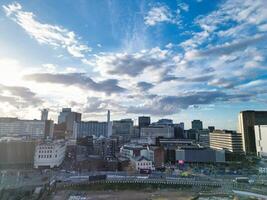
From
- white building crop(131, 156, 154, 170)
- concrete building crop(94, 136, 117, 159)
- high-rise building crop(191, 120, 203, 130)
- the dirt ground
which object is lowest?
the dirt ground

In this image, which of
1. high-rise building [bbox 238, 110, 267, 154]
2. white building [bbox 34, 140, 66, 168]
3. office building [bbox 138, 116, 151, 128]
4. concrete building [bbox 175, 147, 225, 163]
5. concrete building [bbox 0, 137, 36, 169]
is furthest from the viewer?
office building [bbox 138, 116, 151, 128]

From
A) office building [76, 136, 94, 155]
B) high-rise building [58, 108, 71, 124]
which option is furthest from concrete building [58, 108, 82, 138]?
office building [76, 136, 94, 155]

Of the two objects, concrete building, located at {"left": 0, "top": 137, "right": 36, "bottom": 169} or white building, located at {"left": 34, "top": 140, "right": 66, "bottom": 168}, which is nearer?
white building, located at {"left": 34, "top": 140, "right": 66, "bottom": 168}

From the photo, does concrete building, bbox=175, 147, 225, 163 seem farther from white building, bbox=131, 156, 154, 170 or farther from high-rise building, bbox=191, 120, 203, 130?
high-rise building, bbox=191, 120, 203, 130

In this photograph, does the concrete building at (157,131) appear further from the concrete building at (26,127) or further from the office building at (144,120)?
the concrete building at (26,127)

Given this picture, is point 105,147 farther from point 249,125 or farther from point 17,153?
point 249,125

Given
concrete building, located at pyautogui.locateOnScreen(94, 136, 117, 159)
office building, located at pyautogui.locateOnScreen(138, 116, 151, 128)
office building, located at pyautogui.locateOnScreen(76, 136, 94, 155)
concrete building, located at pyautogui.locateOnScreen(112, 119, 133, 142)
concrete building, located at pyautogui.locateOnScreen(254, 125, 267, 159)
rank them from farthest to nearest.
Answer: office building, located at pyautogui.locateOnScreen(138, 116, 151, 128), concrete building, located at pyautogui.locateOnScreen(112, 119, 133, 142), concrete building, located at pyautogui.locateOnScreen(254, 125, 267, 159), office building, located at pyautogui.locateOnScreen(76, 136, 94, 155), concrete building, located at pyautogui.locateOnScreen(94, 136, 117, 159)

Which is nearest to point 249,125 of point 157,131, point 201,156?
point 201,156
